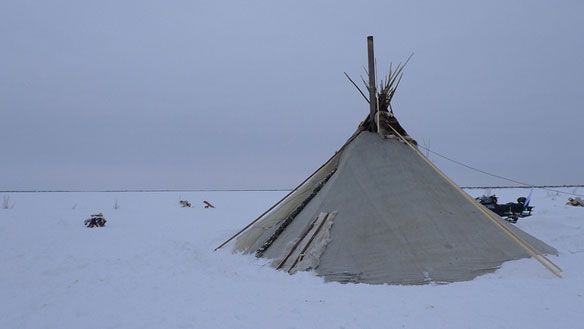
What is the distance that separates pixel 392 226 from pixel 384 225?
155 mm

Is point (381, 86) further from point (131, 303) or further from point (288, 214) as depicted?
point (131, 303)

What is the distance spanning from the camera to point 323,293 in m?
5.46

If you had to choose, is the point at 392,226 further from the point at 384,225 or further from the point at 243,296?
the point at 243,296

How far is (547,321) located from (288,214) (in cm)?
559

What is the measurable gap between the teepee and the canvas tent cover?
0.02 metres

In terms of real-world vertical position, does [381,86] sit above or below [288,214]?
above

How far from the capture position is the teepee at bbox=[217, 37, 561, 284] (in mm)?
6062

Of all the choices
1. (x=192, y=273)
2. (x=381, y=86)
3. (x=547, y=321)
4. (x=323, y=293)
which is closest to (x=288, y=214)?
(x=192, y=273)

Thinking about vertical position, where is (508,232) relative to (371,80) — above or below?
below

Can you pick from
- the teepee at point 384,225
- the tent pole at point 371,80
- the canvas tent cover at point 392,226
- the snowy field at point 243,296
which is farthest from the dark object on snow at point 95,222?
the tent pole at point 371,80

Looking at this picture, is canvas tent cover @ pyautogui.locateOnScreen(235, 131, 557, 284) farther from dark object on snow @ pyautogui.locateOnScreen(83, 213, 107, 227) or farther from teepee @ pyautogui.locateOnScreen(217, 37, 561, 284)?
dark object on snow @ pyautogui.locateOnScreen(83, 213, 107, 227)

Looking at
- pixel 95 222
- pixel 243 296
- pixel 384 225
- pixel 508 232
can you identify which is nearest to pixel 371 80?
pixel 384 225

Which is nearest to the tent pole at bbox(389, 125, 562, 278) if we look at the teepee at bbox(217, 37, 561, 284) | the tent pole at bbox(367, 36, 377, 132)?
the teepee at bbox(217, 37, 561, 284)

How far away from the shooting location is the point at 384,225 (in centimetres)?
679
